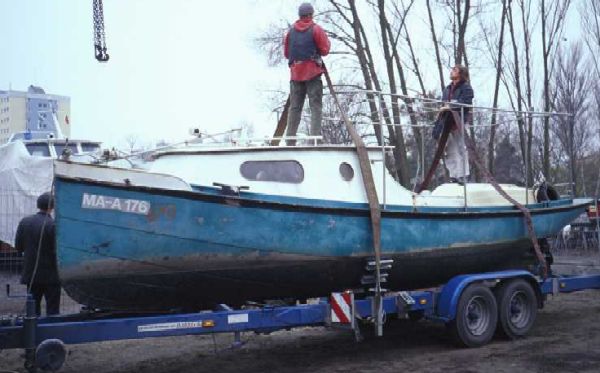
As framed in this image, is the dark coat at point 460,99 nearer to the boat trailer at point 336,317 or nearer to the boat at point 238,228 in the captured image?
the boat at point 238,228

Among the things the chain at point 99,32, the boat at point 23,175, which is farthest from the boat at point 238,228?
the boat at point 23,175

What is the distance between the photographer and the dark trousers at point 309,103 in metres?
9.16

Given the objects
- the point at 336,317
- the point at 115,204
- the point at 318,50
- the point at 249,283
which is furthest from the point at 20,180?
the point at 336,317

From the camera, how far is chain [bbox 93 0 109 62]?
11.9m

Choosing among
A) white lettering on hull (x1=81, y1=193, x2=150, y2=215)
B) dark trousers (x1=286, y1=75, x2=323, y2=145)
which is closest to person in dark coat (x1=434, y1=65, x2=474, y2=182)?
dark trousers (x1=286, y1=75, x2=323, y2=145)

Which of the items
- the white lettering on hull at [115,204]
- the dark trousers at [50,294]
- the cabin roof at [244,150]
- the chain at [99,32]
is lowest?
the dark trousers at [50,294]

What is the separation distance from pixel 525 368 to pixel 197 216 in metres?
4.04

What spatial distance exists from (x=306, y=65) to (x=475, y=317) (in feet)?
12.8

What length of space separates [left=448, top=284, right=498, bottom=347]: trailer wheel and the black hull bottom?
576 millimetres

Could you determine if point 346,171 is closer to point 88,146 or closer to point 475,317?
point 475,317

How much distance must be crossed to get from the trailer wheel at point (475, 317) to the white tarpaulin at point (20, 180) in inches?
394

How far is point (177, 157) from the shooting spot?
25.6 ft

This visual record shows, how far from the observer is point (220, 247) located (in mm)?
7371

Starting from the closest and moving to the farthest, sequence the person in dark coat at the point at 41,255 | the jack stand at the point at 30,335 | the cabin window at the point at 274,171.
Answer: the jack stand at the point at 30,335, the cabin window at the point at 274,171, the person in dark coat at the point at 41,255
